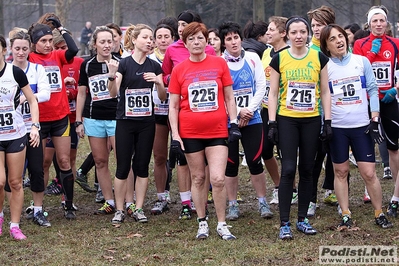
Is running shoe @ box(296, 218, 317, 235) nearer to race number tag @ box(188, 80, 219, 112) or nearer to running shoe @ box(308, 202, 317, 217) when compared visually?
running shoe @ box(308, 202, 317, 217)

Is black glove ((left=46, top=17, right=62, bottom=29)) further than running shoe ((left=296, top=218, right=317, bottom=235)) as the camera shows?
Yes

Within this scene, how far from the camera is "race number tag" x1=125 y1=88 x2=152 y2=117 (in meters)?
7.74

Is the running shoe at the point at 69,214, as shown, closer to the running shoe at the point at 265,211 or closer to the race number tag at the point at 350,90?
the running shoe at the point at 265,211

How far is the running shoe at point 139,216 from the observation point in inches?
314

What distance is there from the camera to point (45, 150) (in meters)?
8.84

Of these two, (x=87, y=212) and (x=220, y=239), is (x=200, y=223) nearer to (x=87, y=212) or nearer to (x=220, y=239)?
(x=220, y=239)

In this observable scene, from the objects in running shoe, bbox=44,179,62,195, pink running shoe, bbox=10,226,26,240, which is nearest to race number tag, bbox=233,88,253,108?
pink running shoe, bbox=10,226,26,240

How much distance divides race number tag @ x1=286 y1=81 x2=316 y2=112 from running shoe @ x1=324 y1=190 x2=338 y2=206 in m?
2.14

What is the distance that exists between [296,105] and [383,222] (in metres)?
1.57

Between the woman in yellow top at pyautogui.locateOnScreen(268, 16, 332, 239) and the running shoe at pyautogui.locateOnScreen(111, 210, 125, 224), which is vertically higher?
the woman in yellow top at pyautogui.locateOnScreen(268, 16, 332, 239)

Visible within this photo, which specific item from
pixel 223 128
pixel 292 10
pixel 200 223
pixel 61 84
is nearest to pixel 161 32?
pixel 61 84

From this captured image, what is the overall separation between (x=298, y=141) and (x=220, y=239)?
124 centimetres

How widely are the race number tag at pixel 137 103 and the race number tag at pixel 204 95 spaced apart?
38.2 inches

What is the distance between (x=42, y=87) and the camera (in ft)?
25.3
